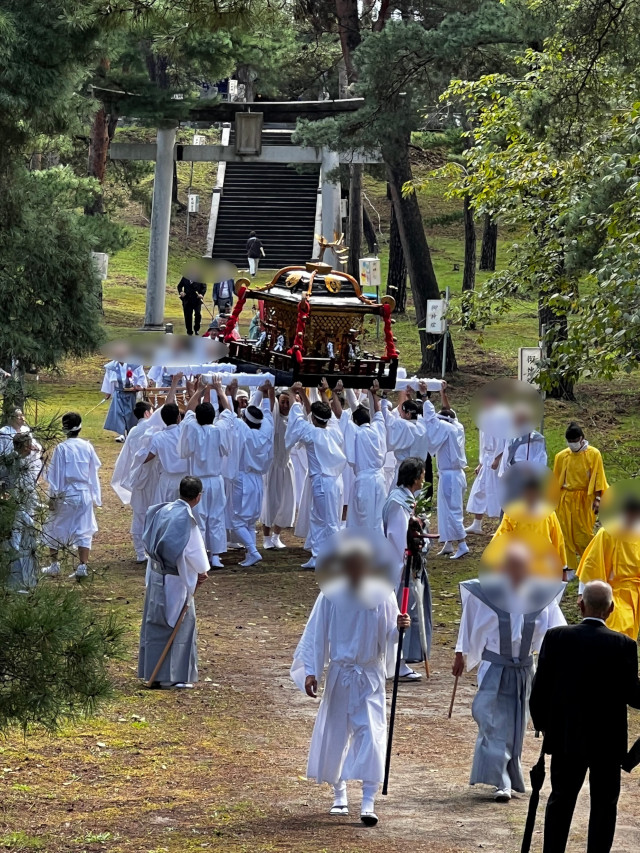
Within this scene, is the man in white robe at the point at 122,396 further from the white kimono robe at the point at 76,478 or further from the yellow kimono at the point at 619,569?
the yellow kimono at the point at 619,569

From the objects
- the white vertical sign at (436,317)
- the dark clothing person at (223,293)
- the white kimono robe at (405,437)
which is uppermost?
the dark clothing person at (223,293)

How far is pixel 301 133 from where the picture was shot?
25938 millimetres

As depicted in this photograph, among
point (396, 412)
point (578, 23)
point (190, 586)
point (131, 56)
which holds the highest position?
point (131, 56)

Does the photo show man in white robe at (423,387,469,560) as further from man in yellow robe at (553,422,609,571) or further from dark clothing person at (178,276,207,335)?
dark clothing person at (178,276,207,335)

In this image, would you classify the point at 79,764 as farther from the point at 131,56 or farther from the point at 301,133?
the point at 131,56

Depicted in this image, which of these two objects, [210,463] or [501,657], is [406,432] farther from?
[501,657]

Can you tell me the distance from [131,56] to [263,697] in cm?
2404

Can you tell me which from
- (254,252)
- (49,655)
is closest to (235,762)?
(49,655)

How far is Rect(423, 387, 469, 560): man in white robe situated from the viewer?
16.7 meters

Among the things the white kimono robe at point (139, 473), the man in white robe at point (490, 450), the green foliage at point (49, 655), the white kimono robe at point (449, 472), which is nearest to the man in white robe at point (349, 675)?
the green foliage at point (49, 655)

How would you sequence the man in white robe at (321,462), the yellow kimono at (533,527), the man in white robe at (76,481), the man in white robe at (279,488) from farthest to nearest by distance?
1. the man in white robe at (279,488)
2. the man in white robe at (321,462)
3. the man in white robe at (76,481)
4. the yellow kimono at (533,527)

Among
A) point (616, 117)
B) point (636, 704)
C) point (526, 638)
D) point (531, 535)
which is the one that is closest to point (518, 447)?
point (616, 117)

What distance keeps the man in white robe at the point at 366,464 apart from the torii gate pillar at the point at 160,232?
19.1 meters

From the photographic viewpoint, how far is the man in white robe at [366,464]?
15.6 m
